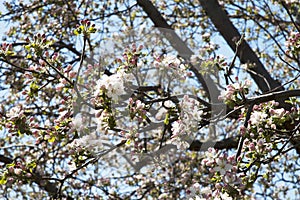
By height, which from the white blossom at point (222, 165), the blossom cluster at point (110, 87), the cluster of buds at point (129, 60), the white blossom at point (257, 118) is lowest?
the white blossom at point (222, 165)

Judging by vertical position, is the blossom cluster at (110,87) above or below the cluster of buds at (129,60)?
below

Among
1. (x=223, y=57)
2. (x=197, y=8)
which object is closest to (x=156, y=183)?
(x=197, y=8)

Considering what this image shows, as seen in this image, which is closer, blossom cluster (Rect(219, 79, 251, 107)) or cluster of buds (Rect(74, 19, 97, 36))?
blossom cluster (Rect(219, 79, 251, 107))

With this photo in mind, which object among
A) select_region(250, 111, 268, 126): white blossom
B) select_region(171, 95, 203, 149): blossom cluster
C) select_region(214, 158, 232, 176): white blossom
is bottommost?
select_region(214, 158, 232, 176): white blossom

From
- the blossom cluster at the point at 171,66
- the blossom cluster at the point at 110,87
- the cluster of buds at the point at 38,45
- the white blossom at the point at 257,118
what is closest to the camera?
the blossom cluster at the point at 110,87

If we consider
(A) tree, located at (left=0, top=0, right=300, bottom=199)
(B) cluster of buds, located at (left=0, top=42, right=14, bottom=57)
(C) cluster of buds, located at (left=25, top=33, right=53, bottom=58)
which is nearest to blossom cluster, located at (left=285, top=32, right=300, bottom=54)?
(A) tree, located at (left=0, top=0, right=300, bottom=199)

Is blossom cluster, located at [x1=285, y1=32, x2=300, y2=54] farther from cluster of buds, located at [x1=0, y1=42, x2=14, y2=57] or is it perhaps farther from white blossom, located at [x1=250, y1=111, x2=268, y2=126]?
cluster of buds, located at [x1=0, y1=42, x2=14, y2=57]

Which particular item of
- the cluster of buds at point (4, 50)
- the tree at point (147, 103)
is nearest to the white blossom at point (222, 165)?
the tree at point (147, 103)

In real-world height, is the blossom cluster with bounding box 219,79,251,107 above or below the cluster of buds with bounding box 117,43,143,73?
below

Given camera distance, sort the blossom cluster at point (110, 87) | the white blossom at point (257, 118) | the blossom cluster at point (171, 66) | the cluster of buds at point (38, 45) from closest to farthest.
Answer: the blossom cluster at point (110, 87) → the white blossom at point (257, 118) → the cluster of buds at point (38, 45) → the blossom cluster at point (171, 66)

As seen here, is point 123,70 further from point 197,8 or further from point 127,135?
point 197,8

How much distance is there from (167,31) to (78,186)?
190 centimetres

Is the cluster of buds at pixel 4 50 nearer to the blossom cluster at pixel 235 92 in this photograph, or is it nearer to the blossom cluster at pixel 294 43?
the blossom cluster at pixel 235 92

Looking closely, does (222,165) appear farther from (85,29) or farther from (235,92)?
(85,29)
